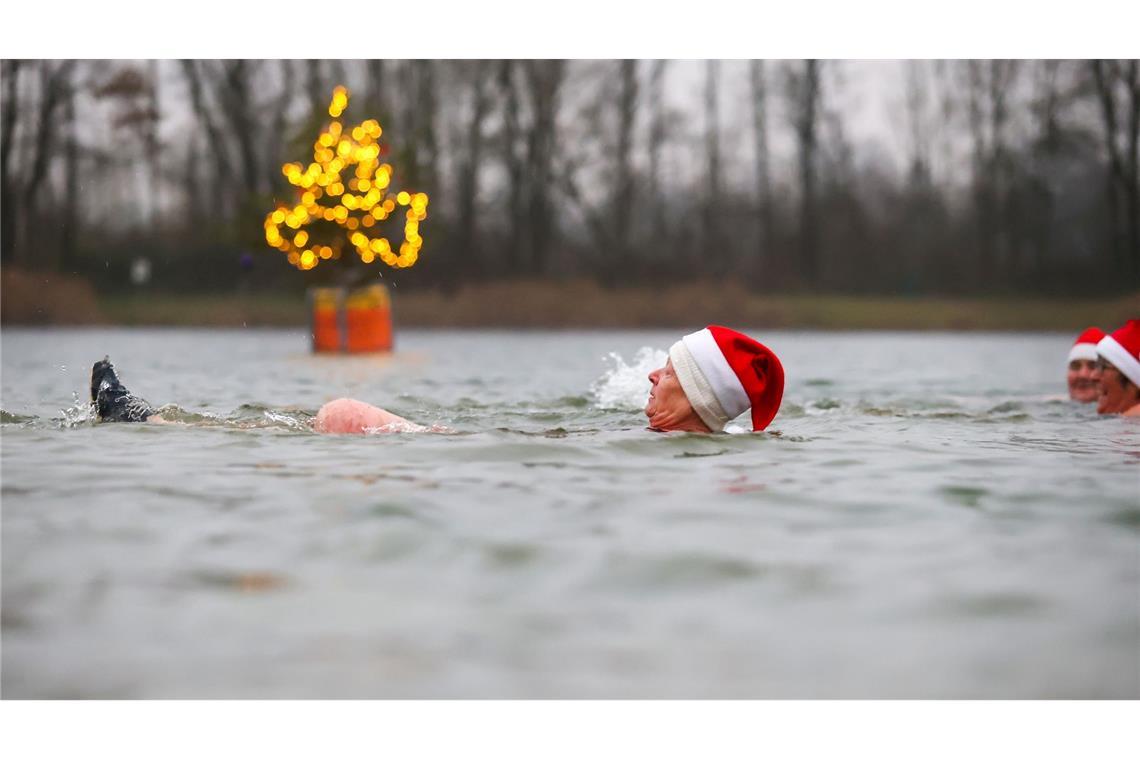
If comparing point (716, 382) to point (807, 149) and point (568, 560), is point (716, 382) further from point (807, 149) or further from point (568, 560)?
point (807, 149)

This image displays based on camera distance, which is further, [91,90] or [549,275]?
[549,275]

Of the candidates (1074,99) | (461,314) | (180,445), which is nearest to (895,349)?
(1074,99)

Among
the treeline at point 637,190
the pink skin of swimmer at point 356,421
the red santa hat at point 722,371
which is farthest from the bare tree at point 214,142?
the red santa hat at point 722,371

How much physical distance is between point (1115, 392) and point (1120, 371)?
16 centimetres

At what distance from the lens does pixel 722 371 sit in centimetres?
603

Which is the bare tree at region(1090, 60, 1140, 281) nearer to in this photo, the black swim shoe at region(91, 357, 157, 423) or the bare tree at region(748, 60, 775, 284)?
the bare tree at region(748, 60, 775, 284)

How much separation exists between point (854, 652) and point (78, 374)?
11185 mm

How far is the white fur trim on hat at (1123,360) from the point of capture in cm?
803

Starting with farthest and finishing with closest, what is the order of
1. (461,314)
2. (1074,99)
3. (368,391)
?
(461,314) → (1074,99) → (368,391)

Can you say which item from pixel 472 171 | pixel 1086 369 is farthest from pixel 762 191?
pixel 1086 369

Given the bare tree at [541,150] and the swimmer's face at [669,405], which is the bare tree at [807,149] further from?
the swimmer's face at [669,405]

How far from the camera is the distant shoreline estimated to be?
26.3m

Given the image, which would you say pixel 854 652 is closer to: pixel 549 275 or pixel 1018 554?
pixel 1018 554

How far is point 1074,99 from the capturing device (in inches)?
957
